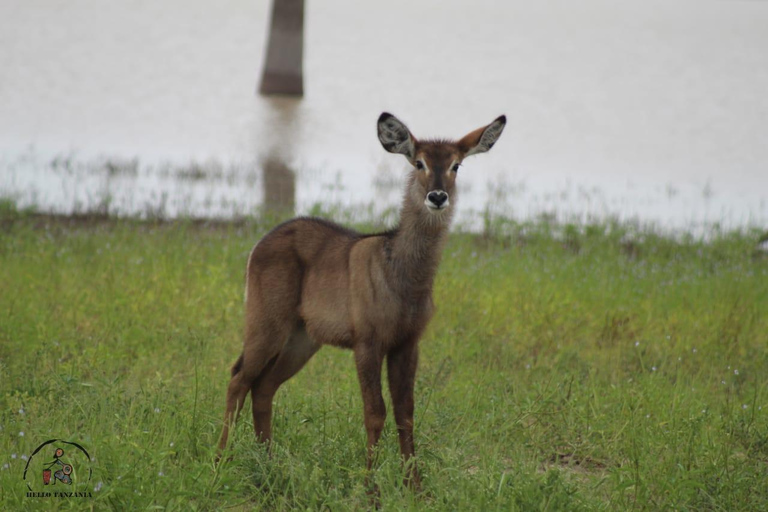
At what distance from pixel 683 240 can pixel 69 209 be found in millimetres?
7677

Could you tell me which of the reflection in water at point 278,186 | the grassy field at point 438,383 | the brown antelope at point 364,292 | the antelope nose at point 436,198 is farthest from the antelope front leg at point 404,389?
the reflection in water at point 278,186

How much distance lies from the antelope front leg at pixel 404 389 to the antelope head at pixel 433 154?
78cm

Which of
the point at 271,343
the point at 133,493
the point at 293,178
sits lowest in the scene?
the point at 133,493

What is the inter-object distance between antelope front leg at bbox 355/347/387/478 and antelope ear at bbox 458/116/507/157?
126 centimetres

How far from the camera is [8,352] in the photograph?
6.75 m

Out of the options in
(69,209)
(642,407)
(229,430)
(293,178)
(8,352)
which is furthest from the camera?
(293,178)

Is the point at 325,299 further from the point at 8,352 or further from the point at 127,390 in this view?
the point at 8,352

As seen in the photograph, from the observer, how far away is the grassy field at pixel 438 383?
474cm

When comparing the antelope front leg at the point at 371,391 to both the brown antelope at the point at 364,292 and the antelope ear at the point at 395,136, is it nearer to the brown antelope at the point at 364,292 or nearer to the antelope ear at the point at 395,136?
the brown antelope at the point at 364,292

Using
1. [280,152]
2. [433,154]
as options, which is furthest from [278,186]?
[433,154]

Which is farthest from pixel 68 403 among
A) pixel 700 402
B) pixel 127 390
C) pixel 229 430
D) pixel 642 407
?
pixel 700 402

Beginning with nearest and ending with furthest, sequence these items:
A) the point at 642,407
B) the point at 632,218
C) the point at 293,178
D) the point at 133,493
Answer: the point at 133,493, the point at 642,407, the point at 632,218, the point at 293,178

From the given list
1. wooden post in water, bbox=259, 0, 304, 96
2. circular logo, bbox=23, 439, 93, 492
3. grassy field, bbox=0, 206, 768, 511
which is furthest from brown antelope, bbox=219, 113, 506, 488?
wooden post in water, bbox=259, 0, 304, 96

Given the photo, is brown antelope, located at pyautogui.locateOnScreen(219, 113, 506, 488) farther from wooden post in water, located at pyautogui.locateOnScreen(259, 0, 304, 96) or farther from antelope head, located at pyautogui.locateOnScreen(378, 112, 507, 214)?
wooden post in water, located at pyautogui.locateOnScreen(259, 0, 304, 96)
